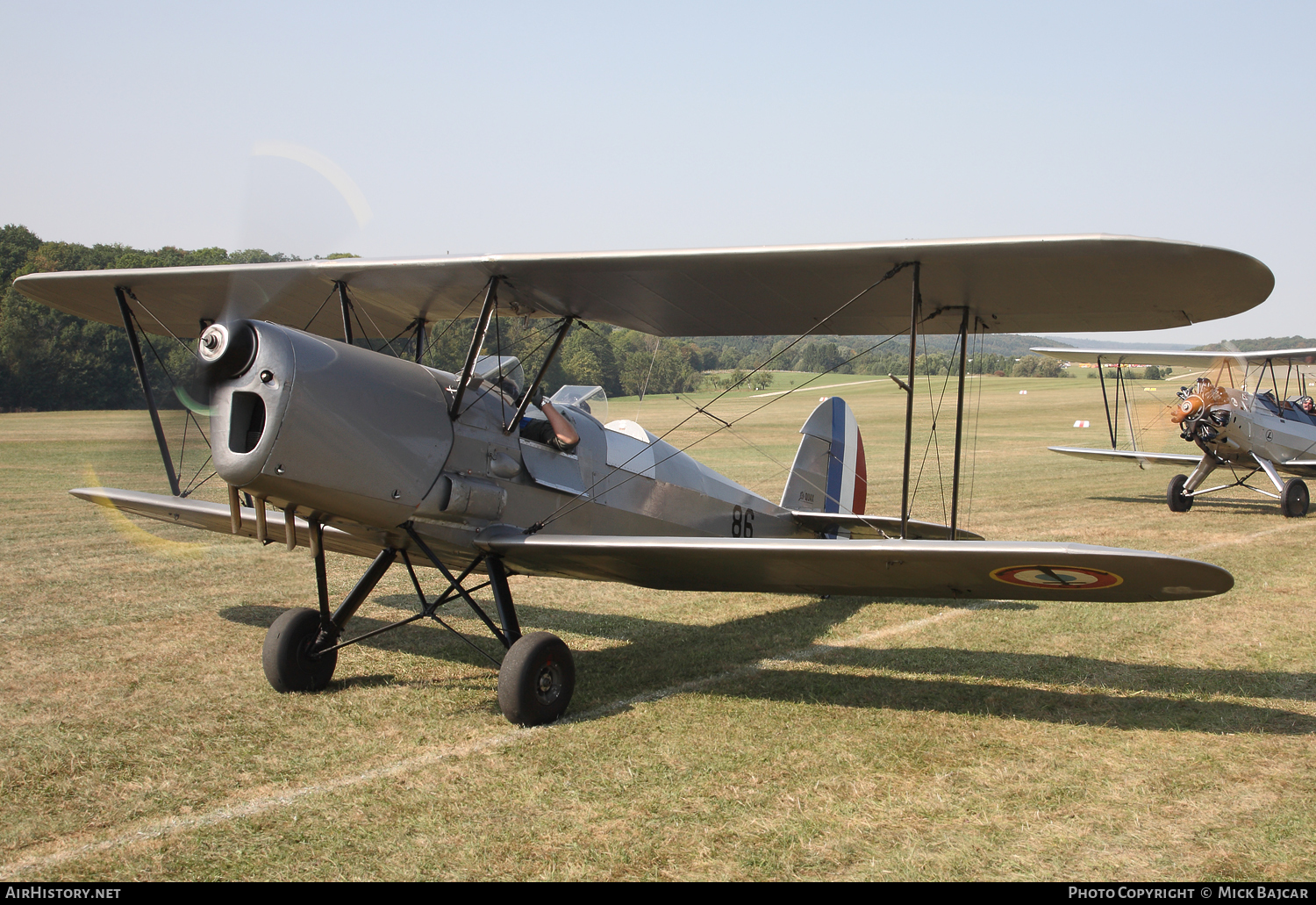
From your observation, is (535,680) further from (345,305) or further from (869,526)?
(869,526)

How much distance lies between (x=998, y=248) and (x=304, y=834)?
3.87 metres

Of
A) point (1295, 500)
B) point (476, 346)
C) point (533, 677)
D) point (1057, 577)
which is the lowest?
point (533, 677)

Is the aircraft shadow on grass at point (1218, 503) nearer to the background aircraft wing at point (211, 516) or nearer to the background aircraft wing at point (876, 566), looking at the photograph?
the background aircraft wing at point (876, 566)

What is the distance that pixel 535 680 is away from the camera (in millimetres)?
4555

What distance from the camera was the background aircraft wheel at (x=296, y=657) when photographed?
16.5ft

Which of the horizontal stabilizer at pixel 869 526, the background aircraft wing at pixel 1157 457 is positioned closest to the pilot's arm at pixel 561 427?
the horizontal stabilizer at pixel 869 526

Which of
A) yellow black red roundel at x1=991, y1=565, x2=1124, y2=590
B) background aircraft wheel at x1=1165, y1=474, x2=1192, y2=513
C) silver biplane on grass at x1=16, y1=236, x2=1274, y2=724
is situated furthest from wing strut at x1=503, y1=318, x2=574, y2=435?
background aircraft wheel at x1=1165, y1=474, x2=1192, y2=513

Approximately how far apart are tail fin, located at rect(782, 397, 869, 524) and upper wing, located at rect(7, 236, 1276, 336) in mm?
2474

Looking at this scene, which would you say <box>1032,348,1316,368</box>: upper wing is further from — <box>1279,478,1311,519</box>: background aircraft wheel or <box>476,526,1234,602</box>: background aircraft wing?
<box>476,526,1234,602</box>: background aircraft wing

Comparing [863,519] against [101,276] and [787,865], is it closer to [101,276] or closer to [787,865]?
[787,865]

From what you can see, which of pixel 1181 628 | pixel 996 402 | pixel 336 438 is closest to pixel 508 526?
pixel 336 438

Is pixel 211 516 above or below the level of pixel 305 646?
above

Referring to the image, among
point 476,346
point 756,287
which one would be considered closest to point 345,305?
point 476,346

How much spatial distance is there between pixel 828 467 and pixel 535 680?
16.3ft
